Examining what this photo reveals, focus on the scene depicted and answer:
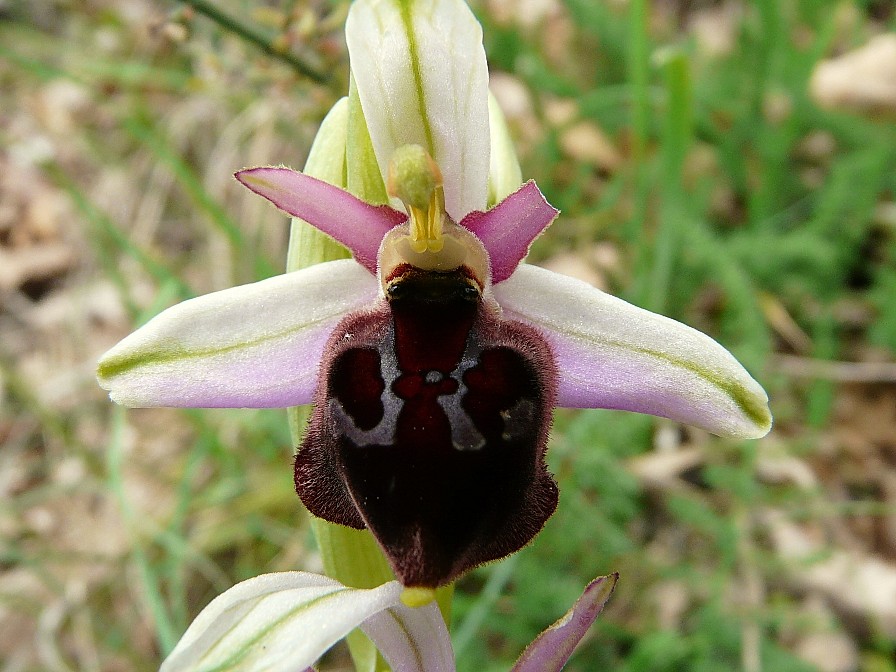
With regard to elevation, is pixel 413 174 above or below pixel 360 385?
above

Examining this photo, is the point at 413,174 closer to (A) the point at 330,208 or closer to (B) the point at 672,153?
(A) the point at 330,208

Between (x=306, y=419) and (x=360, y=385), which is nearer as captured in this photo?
(x=360, y=385)

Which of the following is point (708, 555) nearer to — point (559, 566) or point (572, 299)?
point (559, 566)

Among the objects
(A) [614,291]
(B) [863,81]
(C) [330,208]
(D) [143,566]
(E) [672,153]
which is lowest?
(A) [614,291]

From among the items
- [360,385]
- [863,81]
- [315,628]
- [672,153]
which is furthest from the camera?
[863,81]

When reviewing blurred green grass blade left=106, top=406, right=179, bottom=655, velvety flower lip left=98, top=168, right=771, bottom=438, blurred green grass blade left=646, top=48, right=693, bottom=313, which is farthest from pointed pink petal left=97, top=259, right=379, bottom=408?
blurred green grass blade left=646, top=48, right=693, bottom=313

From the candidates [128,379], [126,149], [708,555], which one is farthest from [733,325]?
[126,149]

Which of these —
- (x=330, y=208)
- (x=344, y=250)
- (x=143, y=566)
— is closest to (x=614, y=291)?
(x=143, y=566)
